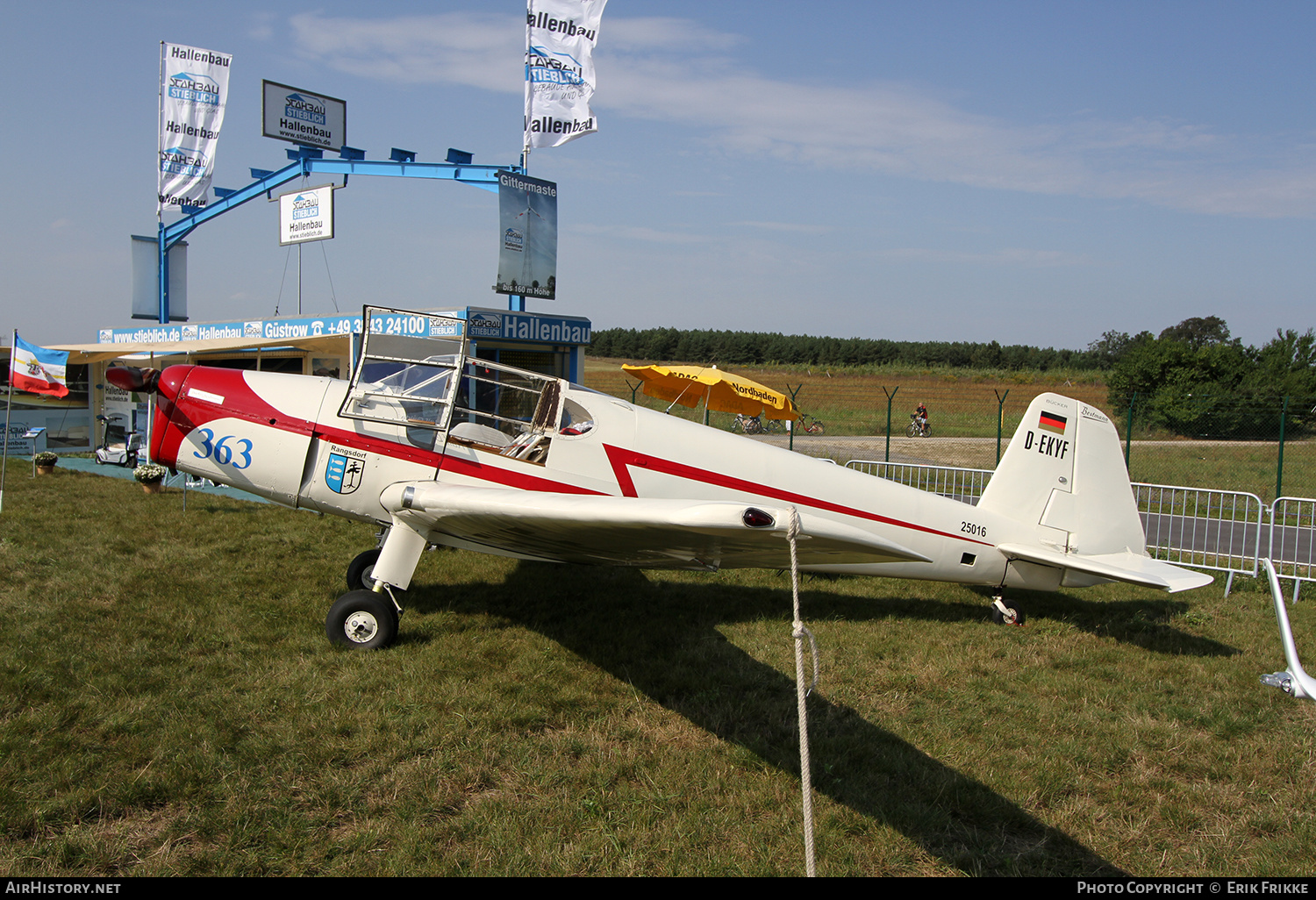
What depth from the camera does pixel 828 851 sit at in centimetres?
332

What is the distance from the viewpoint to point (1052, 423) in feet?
22.2

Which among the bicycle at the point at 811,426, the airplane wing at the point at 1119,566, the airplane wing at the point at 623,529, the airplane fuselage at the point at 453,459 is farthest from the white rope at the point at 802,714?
the bicycle at the point at 811,426

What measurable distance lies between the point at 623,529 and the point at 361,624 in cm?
259

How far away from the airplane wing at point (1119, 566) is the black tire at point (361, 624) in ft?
16.6

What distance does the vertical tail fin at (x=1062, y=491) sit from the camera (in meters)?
6.65

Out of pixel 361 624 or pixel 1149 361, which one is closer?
pixel 361 624

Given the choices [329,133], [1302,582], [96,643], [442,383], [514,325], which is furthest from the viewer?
[329,133]

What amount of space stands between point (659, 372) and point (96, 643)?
392 inches

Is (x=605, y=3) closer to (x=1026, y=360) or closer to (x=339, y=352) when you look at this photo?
(x=339, y=352)

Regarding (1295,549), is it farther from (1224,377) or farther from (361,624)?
(1224,377)

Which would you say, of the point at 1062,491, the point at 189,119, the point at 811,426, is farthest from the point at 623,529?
the point at 811,426

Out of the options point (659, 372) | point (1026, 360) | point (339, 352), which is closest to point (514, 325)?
point (659, 372)

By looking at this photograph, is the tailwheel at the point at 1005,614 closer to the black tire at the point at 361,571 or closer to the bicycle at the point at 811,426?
the black tire at the point at 361,571

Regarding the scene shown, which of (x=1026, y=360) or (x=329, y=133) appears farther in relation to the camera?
(x=1026, y=360)
